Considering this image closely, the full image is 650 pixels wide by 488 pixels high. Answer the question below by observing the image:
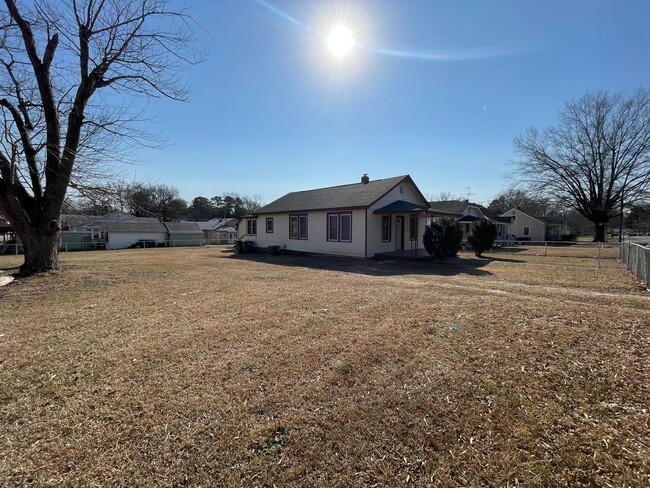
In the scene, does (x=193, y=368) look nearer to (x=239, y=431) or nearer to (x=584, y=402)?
(x=239, y=431)

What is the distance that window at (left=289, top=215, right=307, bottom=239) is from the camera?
19.0 m

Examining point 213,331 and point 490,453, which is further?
point 213,331

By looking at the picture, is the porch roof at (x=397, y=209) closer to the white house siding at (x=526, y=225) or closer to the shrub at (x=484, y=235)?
the shrub at (x=484, y=235)

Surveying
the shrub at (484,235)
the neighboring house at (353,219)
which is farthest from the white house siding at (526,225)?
the neighboring house at (353,219)

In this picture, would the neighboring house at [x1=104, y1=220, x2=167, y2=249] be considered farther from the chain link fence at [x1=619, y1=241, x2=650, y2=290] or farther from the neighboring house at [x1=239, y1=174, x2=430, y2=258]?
the chain link fence at [x1=619, y1=241, x2=650, y2=290]

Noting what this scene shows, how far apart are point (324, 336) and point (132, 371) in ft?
7.90

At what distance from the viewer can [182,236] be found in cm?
3969

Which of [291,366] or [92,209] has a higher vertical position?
[92,209]

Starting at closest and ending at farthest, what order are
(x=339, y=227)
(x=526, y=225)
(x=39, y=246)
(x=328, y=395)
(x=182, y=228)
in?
(x=328, y=395) < (x=39, y=246) < (x=339, y=227) < (x=526, y=225) < (x=182, y=228)

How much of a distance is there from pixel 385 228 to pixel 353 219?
1986 millimetres

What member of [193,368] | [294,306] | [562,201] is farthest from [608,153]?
[193,368]

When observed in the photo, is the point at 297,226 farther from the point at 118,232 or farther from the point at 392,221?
the point at 118,232

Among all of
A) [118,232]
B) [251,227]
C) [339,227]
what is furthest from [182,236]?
[339,227]

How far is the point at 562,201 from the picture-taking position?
34719 millimetres
